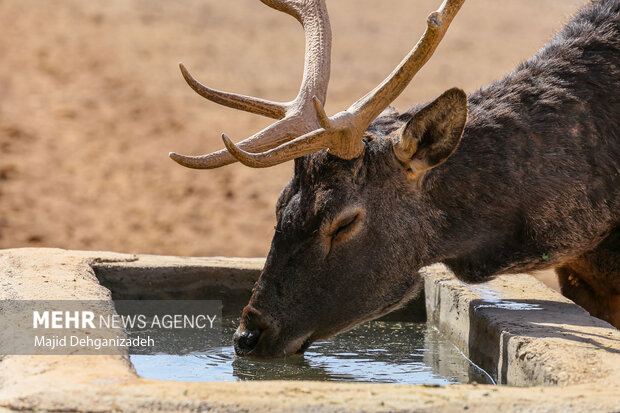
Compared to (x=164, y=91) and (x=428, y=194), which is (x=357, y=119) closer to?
(x=428, y=194)

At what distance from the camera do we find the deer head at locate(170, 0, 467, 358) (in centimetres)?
419

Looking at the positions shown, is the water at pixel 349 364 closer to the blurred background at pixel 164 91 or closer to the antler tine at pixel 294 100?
the antler tine at pixel 294 100

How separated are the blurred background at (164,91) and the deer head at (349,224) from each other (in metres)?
7.01

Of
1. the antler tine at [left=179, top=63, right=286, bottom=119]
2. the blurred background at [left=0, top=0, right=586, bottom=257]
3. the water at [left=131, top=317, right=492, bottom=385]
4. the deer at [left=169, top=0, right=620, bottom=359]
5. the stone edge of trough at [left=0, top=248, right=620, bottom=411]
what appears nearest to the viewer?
the stone edge of trough at [left=0, top=248, right=620, bottom=411]

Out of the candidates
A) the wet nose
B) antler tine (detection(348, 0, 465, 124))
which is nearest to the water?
the wet nose

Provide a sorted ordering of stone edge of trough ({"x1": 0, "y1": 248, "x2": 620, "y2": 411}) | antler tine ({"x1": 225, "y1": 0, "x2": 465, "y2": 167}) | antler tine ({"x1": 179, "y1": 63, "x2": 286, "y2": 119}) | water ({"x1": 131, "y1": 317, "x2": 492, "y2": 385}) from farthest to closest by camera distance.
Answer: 1. antler tine ({"x1": 179, "y1": 63, "x2": 286, "y2": 119})
2. water ({"x1": 131, "y1": 317, "x2": 492, "y2": 385})
3. antler tine ({"x1": 225, "y1": 0, "x2": 465, "y2": 167})
4. stone edge of trough ({"x1": 0, "y1": 248, "x2": 620, "y2": 411})

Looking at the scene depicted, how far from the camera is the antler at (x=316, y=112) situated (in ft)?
13.2

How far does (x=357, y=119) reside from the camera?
425cm

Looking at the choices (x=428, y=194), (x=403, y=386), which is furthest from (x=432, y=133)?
(x=403, y=386)

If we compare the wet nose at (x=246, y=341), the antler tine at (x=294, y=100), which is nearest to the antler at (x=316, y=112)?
the antler tine at (x=294, y=100)

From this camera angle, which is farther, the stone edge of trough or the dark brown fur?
the dark brown fur

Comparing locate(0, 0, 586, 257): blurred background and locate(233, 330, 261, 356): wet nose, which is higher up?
locate(0, 0, 586, 257): blurred background

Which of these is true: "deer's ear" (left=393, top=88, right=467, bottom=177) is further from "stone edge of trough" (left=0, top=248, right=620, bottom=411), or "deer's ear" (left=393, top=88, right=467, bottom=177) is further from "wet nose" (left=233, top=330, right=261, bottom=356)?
"wet nose" (left=233, top=330, right=261, bottom=356)

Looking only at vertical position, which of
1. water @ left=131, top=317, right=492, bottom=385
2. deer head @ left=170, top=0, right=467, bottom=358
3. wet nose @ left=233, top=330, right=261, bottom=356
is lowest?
water @ left=131, top=317, right=492, bottom=385
